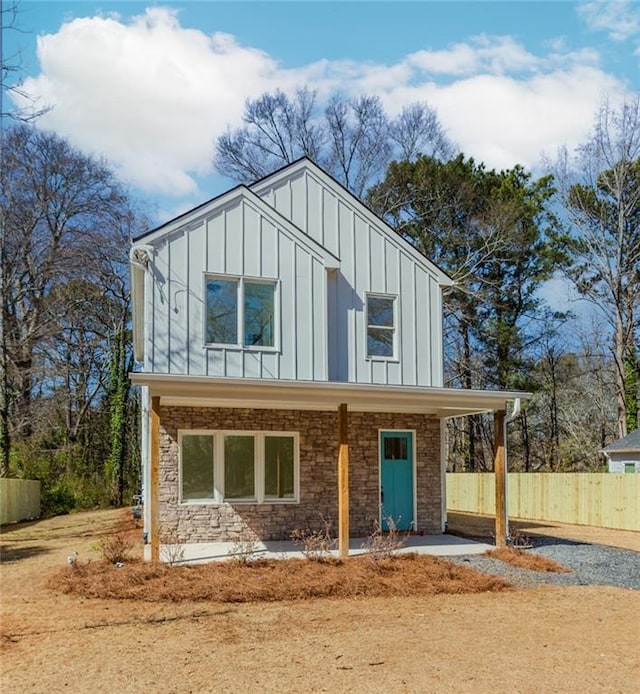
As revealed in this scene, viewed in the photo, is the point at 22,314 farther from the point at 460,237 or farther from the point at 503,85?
the point at 503,85

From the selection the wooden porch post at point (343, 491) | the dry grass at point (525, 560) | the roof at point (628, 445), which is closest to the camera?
the dry grass at point (525, 560)

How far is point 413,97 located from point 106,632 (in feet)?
89.1

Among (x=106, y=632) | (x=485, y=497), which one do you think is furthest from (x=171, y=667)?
(x=485, y=497)

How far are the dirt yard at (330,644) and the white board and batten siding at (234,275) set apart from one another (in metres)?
4.85

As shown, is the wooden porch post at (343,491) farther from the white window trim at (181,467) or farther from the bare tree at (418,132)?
the bare tree at (418,132)

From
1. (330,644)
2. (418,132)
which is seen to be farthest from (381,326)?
(418,132)

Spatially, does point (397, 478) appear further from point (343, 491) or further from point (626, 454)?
point (626, 454)

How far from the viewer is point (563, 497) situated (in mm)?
20891

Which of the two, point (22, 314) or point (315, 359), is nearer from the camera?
point (315, 359)

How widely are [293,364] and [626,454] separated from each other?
50.2ft

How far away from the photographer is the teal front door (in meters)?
14.8

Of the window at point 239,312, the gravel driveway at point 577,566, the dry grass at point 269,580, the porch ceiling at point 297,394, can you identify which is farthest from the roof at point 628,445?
the window at point 239,312

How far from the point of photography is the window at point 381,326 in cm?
1475

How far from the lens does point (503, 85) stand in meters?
16.3
